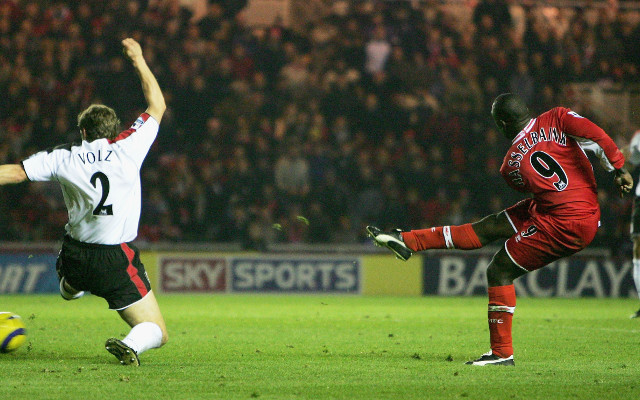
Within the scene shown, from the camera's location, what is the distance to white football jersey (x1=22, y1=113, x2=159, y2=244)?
5.86 metres

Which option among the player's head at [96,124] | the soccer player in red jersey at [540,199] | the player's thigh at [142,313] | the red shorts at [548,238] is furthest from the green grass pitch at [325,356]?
the player's head at [96,124]

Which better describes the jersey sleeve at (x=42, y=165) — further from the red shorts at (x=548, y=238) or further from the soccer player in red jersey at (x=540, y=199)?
the red shorts at (x=548, y=238)

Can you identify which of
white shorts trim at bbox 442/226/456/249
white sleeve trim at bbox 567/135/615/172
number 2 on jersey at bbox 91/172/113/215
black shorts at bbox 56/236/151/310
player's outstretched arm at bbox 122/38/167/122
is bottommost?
black shorts at bbox 56/236/151/310

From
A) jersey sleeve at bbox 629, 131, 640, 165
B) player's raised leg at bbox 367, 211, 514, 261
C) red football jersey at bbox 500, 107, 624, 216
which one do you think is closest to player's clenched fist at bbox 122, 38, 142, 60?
player's raised leg at bbox 367, 211, 514, 261

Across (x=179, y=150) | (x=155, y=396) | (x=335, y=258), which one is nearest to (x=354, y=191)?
(x=335, y=258)

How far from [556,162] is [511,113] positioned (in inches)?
17.7

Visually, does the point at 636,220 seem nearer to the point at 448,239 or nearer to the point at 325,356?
the point at 448,239

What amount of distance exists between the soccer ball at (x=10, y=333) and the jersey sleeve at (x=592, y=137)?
408cm

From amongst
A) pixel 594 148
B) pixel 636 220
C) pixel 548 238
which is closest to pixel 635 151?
pixel 636 220

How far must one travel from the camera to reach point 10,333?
6.42 metres

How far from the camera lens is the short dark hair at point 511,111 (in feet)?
20.2

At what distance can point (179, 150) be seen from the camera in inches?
615

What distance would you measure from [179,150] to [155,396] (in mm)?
11158

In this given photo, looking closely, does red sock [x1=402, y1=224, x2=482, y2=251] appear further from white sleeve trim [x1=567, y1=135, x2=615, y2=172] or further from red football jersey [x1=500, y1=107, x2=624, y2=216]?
white sleeve trim [x1=567, y1=135, x2=615, y2=172]
